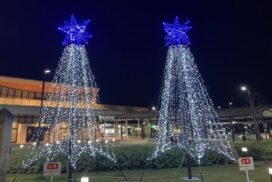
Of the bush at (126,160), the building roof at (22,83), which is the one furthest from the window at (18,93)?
the bush at (126,160)

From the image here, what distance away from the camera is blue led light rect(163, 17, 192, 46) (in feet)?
44.9

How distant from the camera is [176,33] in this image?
542 inches

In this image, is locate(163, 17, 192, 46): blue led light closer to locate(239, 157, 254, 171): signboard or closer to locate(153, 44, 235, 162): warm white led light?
locate(153, 44, 235, 162): warm white led light

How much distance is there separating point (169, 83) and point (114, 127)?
30.8 metres

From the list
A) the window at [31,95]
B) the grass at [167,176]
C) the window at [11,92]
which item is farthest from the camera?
the window at [31,95]

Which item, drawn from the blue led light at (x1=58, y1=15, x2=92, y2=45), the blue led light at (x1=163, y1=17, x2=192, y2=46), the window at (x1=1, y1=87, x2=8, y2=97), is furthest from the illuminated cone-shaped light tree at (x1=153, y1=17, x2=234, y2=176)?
the window at (x1=1, y1=87, x2=8, y2=97)

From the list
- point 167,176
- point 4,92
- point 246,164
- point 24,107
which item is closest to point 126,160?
point 167,176

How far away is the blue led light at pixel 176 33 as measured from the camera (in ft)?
44.9

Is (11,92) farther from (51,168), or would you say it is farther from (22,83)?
(51,168)

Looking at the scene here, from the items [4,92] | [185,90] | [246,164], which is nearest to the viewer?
[246,164]

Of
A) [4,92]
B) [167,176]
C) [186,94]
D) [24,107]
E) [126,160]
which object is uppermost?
[4,92]

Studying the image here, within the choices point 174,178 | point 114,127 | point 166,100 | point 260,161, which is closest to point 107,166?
point 174,178

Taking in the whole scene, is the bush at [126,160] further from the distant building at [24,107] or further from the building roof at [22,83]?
the building roof at [22,83]

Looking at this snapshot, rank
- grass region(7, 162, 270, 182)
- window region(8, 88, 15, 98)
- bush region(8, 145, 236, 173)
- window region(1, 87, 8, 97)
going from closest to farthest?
grass region(7, 162, 270, 182) < bush region(8, 145, 236, 173) < window region(1, 87, 8, 97) < window region(8, 88, 15, 98)
